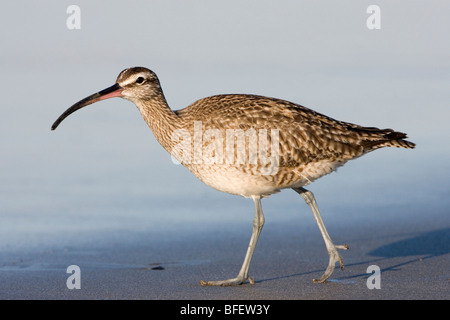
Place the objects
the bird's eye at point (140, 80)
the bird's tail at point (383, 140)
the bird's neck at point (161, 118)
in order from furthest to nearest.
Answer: the bird's eye at point (140, 80) → the bird's neck at point (161, 118) → the bird's tail at point (383, 140)

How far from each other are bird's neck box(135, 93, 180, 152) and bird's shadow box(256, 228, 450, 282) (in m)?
2.30

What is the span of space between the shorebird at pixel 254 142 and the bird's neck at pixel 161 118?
1 cm

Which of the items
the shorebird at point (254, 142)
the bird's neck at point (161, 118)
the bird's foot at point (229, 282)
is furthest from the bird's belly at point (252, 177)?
the bird's foot at point (229, 282)

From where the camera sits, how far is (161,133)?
1033 cm

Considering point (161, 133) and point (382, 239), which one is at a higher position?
point (161, 133)

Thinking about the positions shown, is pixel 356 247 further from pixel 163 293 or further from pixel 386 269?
pixel 163 293

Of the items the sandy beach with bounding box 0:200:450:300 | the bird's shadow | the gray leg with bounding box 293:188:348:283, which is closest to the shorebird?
the gray leg with bounding box 293:188:348:283

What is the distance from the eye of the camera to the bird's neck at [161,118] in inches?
403

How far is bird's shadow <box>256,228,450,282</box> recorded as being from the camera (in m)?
10.8

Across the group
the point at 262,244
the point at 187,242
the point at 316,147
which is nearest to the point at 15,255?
the point at 187,242

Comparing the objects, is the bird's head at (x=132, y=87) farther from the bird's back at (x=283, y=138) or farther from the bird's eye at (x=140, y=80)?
the bird's back at (x=283, y=138)

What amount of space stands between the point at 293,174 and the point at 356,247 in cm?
234

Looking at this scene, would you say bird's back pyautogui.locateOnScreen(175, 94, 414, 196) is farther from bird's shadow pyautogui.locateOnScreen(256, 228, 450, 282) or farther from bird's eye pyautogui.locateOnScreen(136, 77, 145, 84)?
bird's shadow pyautogui.locateOnScreen(256, 228, 450, 282)

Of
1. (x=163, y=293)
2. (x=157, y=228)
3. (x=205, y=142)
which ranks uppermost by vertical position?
(x=205, y=142)
